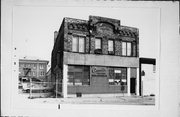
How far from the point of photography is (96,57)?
270cm

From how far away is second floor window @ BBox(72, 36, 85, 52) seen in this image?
2.67 m

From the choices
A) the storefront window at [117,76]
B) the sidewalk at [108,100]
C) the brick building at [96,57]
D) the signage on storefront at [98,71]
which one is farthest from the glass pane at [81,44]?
the sidewalk at [108,100]

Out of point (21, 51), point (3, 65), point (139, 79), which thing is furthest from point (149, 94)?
point (3, 65)

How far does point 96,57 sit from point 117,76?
38 centimetres

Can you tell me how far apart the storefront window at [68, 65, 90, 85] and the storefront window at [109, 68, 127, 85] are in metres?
0.31

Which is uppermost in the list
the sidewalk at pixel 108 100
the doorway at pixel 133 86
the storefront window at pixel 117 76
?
the storefront window at pixel 117 76

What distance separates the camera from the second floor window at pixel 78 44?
267cm

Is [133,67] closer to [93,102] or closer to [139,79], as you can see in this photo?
[139,79]

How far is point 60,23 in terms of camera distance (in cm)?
270

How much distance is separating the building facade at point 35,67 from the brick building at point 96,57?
0.12 m

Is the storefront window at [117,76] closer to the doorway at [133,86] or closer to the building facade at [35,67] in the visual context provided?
the doorway at [133,86]

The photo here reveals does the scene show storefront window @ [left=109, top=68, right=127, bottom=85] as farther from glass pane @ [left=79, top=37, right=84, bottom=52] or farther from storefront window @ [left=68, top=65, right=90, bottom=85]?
glass pane @ [left=79, top=37, right=84, bottom=52]

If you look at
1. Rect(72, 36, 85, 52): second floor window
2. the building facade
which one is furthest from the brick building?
the building facade

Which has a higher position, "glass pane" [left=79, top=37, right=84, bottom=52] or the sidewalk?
"glass pane" [left=79, top=37, right=84, bottom=52]
